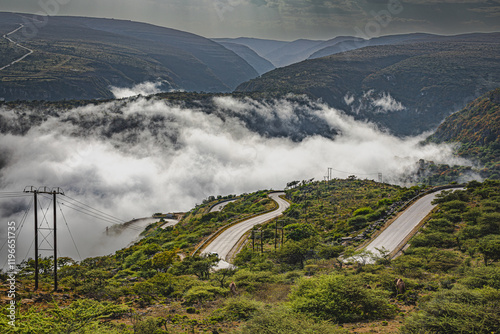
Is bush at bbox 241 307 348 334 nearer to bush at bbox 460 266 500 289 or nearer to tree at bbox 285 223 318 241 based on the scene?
bush at bbox 460 266 500 289

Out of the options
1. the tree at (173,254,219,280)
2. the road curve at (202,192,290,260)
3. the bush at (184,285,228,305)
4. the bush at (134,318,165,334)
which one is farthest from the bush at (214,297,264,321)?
the road curve at (202,192,290,260)

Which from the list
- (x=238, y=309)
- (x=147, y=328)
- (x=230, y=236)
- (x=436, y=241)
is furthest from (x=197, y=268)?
(x=436, y=241)

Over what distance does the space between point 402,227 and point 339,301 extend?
3578cm

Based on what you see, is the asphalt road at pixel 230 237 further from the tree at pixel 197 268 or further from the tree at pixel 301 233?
Result: the tree at pixel 301 233

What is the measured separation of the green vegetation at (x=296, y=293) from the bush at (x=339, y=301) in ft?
0.18

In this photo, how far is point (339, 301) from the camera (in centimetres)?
2036

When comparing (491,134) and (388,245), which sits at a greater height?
(491,134)

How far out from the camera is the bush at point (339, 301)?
19766 mm

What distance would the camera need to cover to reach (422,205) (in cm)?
6406

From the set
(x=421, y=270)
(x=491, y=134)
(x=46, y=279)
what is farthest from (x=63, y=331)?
(x=491, y=134)

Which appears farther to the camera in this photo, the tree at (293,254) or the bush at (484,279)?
the tree at (293,254)

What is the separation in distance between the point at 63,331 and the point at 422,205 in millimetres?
61988

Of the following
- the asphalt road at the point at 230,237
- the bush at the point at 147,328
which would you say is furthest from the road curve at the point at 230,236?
the bush at the point at 147,328

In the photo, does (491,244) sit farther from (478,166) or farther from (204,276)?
(478,166)
